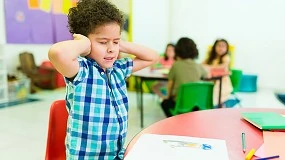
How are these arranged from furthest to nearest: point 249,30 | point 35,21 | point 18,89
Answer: point 249,30 < point 35,21 < point 18,89

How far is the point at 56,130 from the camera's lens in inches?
52.4

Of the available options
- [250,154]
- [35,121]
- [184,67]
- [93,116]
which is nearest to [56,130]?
[93,116]

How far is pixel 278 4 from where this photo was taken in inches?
217

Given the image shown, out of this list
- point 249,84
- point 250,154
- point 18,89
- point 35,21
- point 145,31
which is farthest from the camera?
point 145,31

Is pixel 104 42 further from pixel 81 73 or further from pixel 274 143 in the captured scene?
pixel 274 143

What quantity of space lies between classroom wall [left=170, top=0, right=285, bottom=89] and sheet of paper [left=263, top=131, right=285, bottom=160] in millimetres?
5003

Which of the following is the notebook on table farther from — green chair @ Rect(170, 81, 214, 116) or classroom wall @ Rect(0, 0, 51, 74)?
classroom wall @ Rect(0, 0, 51, 74)

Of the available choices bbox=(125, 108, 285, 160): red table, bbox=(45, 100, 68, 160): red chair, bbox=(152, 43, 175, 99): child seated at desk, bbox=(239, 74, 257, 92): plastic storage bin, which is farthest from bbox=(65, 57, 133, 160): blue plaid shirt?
bbox=(239, 74, 257, 92): plastic storage bin

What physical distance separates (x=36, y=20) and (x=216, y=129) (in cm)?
504

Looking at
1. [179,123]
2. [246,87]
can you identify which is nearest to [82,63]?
[179,123]

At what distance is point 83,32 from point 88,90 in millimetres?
211

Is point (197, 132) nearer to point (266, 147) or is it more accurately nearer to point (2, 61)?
point (266, 147)

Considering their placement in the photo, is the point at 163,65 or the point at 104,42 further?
the point at 163,65

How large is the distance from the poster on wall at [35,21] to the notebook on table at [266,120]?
157 inches
